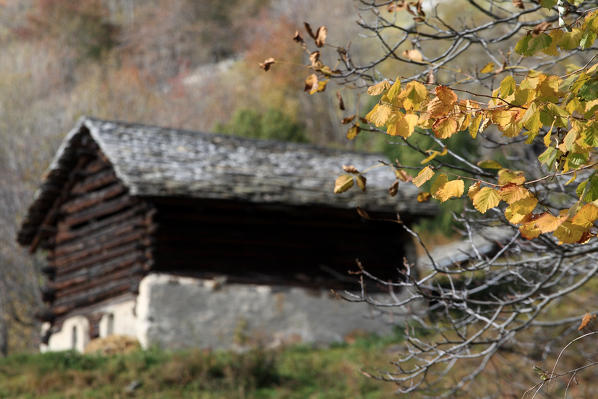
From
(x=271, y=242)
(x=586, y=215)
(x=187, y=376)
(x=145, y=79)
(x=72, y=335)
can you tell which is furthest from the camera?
(x=145, y=79)

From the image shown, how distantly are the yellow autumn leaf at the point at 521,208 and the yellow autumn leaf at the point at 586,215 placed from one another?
249 mm

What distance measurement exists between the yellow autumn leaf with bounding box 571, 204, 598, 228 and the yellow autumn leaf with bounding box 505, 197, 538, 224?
0.25 meters

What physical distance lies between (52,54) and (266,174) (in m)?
23.1

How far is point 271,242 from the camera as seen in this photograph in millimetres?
14336

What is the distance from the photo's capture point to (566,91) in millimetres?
3449

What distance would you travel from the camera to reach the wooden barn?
13.2 metres

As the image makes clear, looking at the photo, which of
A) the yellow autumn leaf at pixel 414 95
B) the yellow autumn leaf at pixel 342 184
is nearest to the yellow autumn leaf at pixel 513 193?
the yellow autumn leaf at pixel 414 95

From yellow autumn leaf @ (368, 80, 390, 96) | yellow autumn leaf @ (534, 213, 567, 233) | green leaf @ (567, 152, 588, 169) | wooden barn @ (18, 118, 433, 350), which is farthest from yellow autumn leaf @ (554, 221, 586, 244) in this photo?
wooden barn @ (18, 118, 433, 350)

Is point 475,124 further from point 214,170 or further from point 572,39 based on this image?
point 214,170

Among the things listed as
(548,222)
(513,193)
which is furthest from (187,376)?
(548,222)

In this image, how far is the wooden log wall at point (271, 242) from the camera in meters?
13.6

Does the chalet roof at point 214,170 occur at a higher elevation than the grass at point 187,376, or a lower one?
higher

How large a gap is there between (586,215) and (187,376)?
8435 millimetres

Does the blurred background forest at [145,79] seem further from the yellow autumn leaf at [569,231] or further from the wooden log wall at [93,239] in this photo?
the yellow autumn leaf at [569,231]
